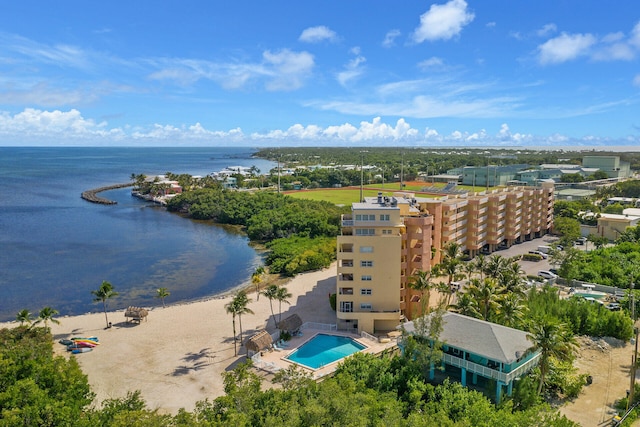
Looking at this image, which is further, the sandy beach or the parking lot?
the parking lot

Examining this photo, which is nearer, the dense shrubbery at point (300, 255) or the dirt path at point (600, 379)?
the dirt path at point (600, 379)

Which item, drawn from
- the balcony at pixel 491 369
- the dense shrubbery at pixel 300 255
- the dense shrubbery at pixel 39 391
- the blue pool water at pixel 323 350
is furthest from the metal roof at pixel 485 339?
the dense shrubbery at pixel 300 255

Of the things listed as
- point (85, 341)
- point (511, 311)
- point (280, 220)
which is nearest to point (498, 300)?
point (511, 311)

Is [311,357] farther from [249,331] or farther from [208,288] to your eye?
[208,288]

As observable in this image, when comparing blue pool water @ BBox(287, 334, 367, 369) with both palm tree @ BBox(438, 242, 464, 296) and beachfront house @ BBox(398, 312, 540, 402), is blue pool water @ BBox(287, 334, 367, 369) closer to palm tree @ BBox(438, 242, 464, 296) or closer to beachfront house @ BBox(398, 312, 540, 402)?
beachfront house @ BBox(398, 312, 540, 402)

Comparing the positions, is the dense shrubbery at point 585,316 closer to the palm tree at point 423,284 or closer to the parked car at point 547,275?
the palm tree at point 423,284

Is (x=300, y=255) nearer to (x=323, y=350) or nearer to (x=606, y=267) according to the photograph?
(x=323, y=350)

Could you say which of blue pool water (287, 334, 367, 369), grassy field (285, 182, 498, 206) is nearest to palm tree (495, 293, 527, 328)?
blue pool water (287, 334, 367, 369)
